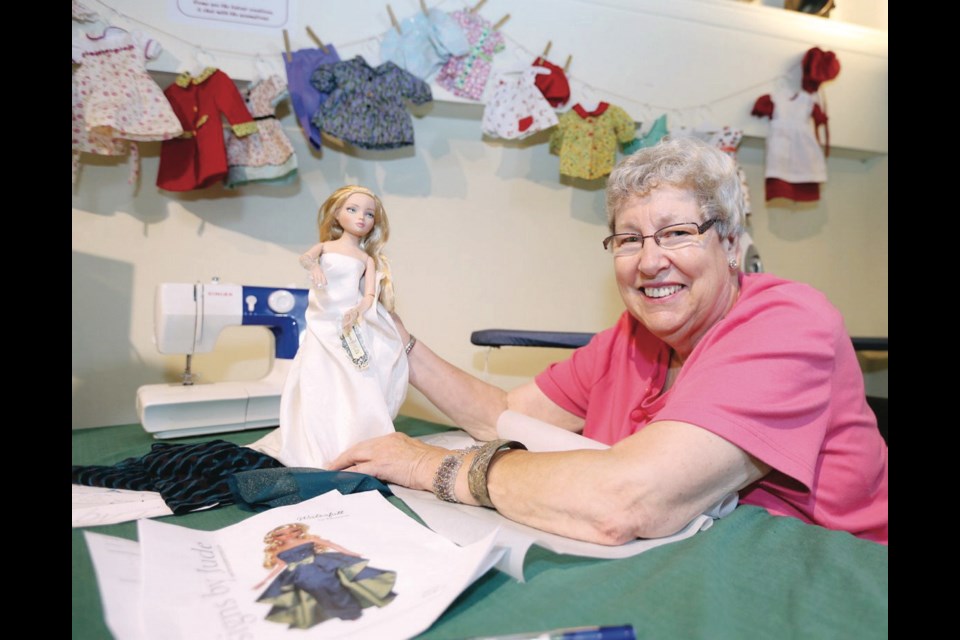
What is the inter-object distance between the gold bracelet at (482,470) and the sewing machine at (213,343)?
756mm

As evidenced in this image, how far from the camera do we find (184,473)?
1.09 meters

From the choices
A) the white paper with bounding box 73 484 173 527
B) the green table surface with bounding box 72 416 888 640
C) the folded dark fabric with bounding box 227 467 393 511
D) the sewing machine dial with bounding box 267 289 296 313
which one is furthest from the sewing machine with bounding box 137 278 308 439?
the green table surface with bounding box 72 416 888 640

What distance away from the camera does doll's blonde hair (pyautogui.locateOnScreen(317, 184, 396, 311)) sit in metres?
1.32

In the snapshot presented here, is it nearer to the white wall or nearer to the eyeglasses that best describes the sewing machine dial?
the white wall

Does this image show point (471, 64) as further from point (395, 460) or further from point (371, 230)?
point (395, 460)

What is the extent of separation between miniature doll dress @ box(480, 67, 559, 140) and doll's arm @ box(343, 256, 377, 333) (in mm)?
1029

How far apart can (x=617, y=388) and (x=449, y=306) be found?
3.26 ft

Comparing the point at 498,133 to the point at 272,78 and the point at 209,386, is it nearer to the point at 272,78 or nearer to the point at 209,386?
the point at 272,78

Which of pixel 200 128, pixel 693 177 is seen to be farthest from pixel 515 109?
pixel 693 177

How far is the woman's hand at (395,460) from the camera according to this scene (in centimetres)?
108

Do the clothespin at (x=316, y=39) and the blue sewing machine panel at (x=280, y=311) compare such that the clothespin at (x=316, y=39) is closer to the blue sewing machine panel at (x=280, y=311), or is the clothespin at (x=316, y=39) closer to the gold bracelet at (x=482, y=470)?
the blue sewing machine panel at (x=280, y=311)

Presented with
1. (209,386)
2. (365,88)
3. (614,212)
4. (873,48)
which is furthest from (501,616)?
(873,48)

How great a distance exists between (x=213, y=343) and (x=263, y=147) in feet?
2.22

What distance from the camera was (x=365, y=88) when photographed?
1924mm
